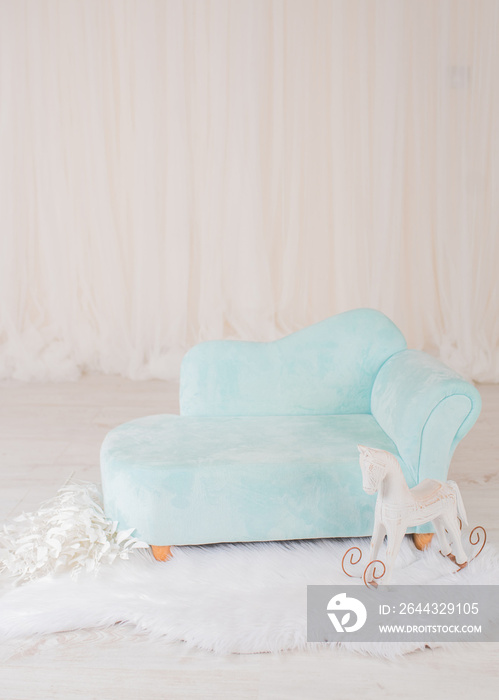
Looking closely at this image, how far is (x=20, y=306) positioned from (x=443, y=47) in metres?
2.73

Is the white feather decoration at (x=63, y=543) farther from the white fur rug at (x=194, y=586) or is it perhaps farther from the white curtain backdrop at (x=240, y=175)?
the white curtain backdrop at (x=240, y=175)

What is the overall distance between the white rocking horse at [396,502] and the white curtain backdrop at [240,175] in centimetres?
218

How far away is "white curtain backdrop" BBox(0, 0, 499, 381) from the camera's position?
3.88m

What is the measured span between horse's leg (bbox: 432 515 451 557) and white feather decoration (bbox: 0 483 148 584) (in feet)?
2.52

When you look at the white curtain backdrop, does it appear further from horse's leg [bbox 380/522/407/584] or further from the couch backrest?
horse's leg [bbox 380/522/407/584]

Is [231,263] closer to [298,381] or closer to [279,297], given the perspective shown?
[279,297]

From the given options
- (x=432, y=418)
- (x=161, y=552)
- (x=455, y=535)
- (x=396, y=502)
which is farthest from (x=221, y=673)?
(x=432, y=418)

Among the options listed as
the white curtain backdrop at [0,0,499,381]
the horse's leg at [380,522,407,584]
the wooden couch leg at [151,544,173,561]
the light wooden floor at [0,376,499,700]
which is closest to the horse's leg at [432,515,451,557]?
the horse's leg at [380,522,407,584]

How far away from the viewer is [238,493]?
1.88 m

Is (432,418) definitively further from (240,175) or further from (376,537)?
(240,175)

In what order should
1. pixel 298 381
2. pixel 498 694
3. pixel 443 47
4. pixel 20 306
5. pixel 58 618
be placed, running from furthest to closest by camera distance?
1. pixel 20 306
2. pixel 443 47
3. pixel 298 381
4. pixel 58 618
5. pixel 498 694

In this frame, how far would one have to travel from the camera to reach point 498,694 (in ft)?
4.79

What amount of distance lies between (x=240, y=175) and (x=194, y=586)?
2695mm

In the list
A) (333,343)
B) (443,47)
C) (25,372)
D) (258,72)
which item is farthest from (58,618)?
(443,47)
